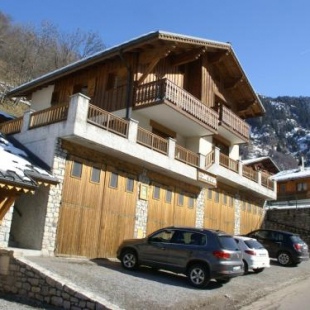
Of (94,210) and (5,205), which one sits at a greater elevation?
(94,210)

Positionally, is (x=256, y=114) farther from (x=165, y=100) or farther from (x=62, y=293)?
(x=62, y=293)

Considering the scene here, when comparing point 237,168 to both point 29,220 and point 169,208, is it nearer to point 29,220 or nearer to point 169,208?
point 169,208

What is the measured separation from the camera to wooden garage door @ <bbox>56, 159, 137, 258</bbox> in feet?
51.3

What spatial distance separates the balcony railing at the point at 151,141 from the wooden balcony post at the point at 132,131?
0.34m

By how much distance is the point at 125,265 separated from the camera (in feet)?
47.6

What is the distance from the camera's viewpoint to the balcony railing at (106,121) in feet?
52.7

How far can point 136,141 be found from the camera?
58.5 ft

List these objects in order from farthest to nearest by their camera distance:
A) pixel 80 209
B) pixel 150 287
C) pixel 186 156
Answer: pixel 186 156, pixel 80 209, pixel 150 287

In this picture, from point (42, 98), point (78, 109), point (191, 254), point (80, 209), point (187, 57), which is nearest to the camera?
point (191, 254)

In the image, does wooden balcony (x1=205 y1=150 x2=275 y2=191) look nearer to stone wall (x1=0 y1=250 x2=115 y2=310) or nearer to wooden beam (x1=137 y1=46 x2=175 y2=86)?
wooden beam (x1=137 y1=46 x2=175 y2=86)

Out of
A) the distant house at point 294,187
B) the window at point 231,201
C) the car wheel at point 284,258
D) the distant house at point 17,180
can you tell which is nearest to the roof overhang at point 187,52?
the distant house at point 17,180

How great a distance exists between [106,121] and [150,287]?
23.9ft

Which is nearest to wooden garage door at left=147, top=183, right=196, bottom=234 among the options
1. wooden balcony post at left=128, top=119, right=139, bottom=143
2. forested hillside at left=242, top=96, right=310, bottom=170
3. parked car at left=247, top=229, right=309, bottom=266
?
wooden balcony post at left=128, top=119, right=139, bottom=143

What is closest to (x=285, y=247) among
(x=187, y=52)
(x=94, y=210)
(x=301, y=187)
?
(x=94, y=210)
